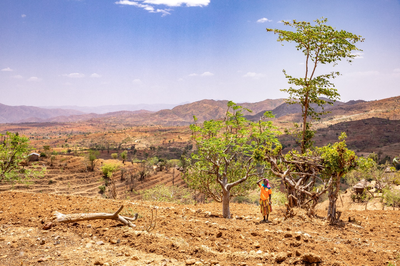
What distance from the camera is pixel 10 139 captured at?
1266 cm

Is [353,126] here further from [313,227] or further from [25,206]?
[25,206]

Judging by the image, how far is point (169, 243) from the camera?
16.9 ft

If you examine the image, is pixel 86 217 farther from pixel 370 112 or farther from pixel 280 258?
pixel 370 112

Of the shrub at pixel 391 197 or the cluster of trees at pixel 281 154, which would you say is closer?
the cluster of trees at pixel 281 154

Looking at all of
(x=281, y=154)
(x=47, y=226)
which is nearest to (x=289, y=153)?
(x=281, y=154)

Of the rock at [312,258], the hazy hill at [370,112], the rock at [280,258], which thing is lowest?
the rock at [280,258]

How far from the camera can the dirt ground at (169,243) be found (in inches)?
181

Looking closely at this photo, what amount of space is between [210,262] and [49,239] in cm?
364

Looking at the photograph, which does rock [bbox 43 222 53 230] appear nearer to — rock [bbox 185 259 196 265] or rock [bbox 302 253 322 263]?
rock [bbox 185 259 196 265]

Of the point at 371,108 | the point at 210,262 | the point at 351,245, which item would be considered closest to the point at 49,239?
the point at 210,262

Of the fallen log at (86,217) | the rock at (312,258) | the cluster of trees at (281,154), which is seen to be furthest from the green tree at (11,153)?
the rock at (312,258)

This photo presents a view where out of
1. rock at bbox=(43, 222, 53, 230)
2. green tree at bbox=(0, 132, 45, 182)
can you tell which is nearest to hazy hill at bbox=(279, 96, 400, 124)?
green tree at bbox=(0, 132, 45, 182)

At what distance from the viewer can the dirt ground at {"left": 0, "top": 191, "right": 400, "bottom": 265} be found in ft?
15.1

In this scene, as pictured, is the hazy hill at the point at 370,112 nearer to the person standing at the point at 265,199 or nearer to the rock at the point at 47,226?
the person standing at the point at 265,199
